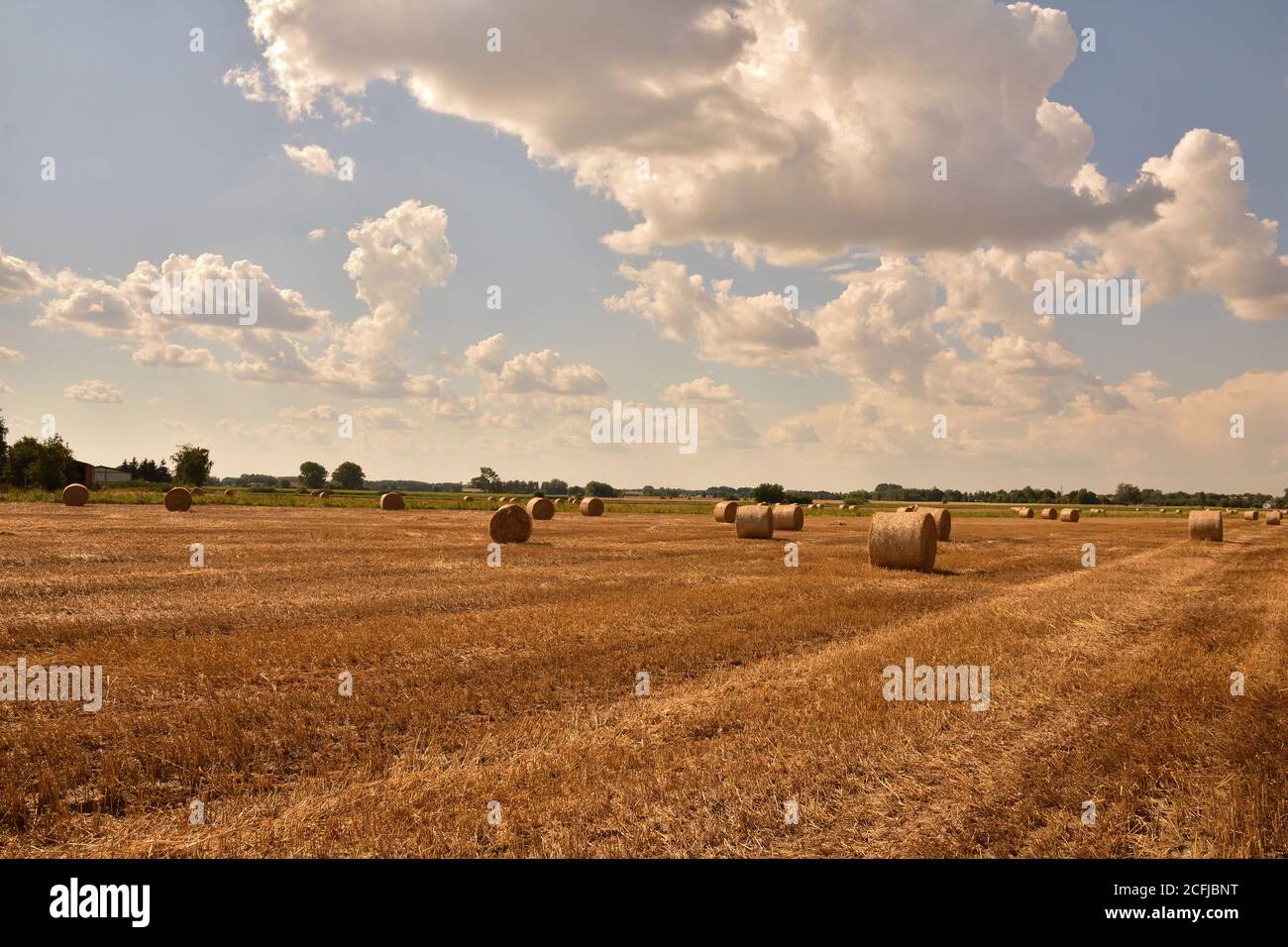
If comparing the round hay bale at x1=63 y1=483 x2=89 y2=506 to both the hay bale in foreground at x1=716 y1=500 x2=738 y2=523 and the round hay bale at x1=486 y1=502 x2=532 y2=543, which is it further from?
the hay bale in foreground at x1=716 y1=500 x2=738 y2=523

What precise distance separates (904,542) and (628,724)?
1554 cm

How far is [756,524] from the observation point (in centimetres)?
3297

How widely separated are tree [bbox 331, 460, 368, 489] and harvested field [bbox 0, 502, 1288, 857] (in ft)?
600

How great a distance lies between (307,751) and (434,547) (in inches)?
779

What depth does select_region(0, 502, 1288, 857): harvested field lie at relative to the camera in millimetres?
4961

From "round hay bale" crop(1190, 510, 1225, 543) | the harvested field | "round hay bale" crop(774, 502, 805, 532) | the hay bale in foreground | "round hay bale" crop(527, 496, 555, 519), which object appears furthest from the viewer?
"round hay bale" crop(527, 496, 555, 519)

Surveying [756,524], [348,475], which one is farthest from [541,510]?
[348,475]

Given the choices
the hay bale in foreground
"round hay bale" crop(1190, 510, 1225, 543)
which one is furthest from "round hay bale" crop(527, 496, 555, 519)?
"round hay bale" crop(1190, 510, 1225, 543)

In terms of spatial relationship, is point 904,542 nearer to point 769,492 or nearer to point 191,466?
point 769,492

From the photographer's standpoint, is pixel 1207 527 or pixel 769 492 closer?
pixel 1207 527

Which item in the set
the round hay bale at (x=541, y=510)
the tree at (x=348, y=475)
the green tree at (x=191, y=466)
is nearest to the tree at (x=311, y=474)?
Answer: the tree at (x=348, y=475)

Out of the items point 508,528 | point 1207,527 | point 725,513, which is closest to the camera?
point 508,528

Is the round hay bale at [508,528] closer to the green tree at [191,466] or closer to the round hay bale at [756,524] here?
the round hay bale at [756,524]

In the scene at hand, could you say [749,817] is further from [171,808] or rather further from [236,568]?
[236,568]
